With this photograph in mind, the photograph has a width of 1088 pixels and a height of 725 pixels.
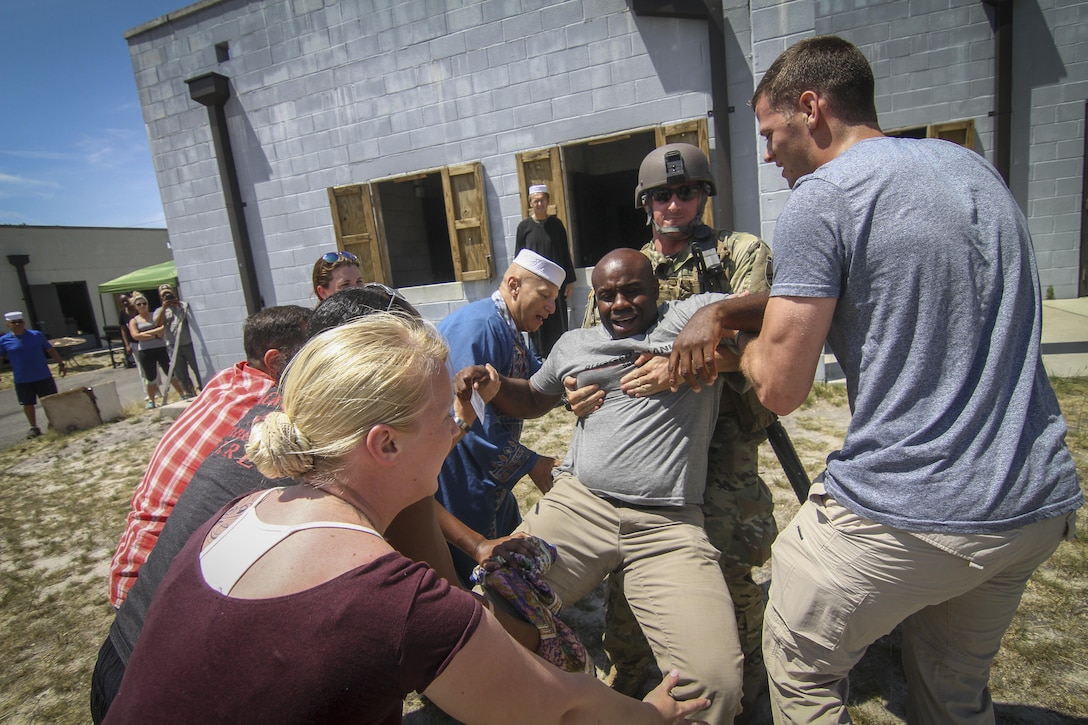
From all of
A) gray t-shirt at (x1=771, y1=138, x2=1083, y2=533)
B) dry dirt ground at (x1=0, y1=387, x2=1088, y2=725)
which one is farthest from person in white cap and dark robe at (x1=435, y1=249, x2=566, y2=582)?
gray t-shirt at (x1=771, y1=138, x2=1083, y2=533)

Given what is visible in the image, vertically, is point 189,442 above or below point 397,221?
below

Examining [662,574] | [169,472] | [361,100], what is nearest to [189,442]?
[169,472]

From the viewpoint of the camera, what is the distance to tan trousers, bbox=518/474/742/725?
1.61m

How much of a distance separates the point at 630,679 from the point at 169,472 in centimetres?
182

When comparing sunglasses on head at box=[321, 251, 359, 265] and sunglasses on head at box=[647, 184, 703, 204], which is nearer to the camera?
sunglasses on head at box=[647, 184, 703, 204]

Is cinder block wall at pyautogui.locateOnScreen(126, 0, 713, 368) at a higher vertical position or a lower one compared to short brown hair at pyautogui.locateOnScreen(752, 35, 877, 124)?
higher

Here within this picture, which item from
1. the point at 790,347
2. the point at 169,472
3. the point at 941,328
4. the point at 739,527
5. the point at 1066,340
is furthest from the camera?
the point at 1066,340

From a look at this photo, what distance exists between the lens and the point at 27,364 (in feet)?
26.6

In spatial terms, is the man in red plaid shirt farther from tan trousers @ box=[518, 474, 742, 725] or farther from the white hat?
tan trousers @ box=[518, 474, 742, 725]

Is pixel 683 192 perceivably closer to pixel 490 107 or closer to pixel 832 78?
pixel 832 78

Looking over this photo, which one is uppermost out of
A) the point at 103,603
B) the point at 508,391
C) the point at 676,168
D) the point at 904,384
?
the point at 676,168

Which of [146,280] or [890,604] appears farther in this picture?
[146,280]

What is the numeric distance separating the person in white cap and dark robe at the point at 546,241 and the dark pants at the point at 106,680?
4693 mm

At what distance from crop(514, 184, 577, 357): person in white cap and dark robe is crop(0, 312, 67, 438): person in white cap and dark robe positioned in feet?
22.9
